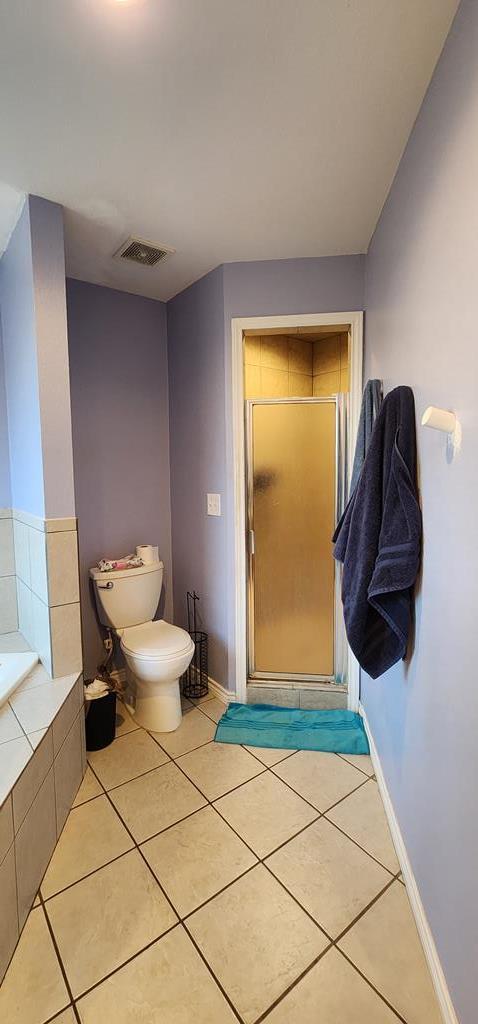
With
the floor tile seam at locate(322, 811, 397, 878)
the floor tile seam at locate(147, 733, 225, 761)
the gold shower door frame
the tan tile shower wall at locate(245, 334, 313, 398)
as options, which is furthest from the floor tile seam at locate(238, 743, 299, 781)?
the tan tile shower wall at locate(245, 334, 313, 398)

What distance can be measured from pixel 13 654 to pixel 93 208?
1925 mm

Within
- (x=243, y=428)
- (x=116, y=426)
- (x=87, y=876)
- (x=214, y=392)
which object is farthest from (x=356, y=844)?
(x=116, y=426)

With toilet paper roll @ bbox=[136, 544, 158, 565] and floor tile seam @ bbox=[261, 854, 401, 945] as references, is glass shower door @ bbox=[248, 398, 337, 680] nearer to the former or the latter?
toilet paper roll @ bbox=[136, 544, 158, 565]

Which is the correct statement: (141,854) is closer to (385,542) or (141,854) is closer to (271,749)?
(271,749)

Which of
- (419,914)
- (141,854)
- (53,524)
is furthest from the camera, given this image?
(53,524)

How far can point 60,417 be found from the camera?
1684 mm

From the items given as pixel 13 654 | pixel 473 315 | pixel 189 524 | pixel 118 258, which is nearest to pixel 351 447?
pixel 189 524

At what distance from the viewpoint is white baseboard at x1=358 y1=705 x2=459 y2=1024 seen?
1022 millimetres

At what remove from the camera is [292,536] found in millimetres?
2338

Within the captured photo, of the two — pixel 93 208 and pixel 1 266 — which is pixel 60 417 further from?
pixel 1 266

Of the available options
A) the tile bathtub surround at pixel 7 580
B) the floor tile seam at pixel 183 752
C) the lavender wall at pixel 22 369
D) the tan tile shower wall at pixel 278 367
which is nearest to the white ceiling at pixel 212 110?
the lavender wall at pixel 22 369

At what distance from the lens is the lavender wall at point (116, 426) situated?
232 cm

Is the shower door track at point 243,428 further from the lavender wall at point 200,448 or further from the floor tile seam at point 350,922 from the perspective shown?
the floor tile seam at point 350,922

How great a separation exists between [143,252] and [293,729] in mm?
2459
